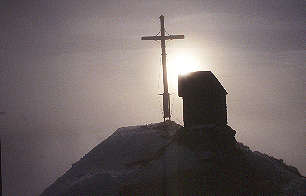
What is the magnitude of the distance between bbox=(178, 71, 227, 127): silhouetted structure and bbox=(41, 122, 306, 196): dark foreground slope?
72cm

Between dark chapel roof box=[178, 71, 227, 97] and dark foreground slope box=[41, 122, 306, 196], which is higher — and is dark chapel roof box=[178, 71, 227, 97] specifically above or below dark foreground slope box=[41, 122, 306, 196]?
above

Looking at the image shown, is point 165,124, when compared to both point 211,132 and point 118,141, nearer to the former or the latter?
point 118,141

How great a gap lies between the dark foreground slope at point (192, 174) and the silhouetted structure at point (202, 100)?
0.72m

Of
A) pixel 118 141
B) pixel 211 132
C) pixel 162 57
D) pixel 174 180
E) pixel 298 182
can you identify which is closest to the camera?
pixel 174 180

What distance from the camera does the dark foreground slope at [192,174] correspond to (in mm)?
20812

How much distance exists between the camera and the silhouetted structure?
74.8 feet

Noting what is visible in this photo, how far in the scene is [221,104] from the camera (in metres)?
→ 23.4

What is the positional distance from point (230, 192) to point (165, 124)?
38.1ft

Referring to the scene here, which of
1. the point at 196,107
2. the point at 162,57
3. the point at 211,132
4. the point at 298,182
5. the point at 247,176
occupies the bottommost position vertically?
the point at 298,182

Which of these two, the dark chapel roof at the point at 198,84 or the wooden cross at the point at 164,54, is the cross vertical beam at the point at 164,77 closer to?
the wooden cross at the point at 164,54

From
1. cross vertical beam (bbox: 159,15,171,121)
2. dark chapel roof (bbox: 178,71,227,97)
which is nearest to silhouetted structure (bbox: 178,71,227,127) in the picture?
dark chapel roof (bbox: 178,71,227,97)

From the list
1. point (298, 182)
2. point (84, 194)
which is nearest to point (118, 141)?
point (84, 194)

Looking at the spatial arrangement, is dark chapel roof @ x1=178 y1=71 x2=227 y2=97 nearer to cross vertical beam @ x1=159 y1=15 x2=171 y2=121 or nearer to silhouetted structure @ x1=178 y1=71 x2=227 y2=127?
silhouetted structure @ x1=178 y1=71 x2=227 y2=127

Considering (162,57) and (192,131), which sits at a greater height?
(162,57)
